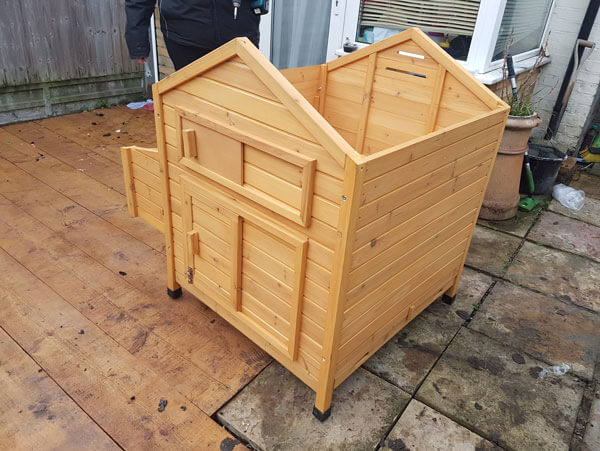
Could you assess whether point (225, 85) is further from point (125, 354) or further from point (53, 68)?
point (53, 68)

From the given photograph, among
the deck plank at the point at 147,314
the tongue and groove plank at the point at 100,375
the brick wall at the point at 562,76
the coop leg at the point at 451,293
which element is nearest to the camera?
the tongue and groove plank at the point at 100,375

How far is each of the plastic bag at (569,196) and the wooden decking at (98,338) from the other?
3205 millimetres

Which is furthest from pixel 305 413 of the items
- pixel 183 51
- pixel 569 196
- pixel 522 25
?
pixel 522 25

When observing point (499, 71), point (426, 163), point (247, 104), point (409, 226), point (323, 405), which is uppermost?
point (247, 104)

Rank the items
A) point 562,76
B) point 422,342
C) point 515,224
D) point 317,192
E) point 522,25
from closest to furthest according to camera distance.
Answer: point 317,192
point 422,342
point 515,224
point 522,25
point 562,76

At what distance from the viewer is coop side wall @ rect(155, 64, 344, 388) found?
1.50 meters

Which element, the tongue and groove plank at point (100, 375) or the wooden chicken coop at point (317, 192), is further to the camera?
the tongue and groove plank at point (100, 375)

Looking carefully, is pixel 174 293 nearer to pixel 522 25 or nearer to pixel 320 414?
pixel 320 414

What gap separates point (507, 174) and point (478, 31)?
1093mm

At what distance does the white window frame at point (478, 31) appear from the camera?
131 inches

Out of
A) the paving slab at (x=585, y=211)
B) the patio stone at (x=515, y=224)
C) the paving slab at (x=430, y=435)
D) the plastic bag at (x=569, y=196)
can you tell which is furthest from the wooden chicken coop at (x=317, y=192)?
the plastic bag at (x=569, y=196)

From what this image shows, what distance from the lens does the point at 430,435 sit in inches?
74.9

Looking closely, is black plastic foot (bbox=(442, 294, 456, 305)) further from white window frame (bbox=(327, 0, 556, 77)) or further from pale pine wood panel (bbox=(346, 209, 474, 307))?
white window frame (bbox=(327, 0, 556, 77))

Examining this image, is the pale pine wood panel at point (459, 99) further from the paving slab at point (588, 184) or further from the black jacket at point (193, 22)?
the paving slab at point (588, 184)
